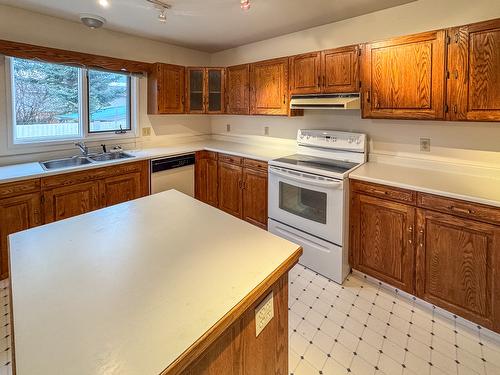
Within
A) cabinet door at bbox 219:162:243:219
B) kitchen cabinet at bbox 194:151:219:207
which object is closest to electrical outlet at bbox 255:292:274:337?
cabinet door at bbox 219:162:243:219

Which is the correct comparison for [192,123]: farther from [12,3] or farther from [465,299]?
[465,299]

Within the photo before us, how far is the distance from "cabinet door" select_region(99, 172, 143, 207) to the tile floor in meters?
1.08

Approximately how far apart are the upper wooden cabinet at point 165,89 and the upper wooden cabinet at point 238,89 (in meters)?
0.61

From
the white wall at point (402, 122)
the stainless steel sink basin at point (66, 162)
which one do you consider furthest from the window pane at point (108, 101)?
the white wall at point (402, 122)

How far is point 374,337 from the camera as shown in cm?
205

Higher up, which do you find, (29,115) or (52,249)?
(29,115)

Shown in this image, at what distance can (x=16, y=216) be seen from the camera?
2.54 metres

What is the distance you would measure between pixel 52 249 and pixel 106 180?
79.8 inches

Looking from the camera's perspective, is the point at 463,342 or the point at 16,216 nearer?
the point at 463,342

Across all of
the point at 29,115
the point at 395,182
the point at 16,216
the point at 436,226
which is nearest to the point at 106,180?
the point at 16,216

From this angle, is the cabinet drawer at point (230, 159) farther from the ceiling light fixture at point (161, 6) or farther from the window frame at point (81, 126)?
the ceiling light fixture at point (161, 6)

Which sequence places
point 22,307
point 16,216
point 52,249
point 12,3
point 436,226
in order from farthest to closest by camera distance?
point 12,3, point 16,216, point 436,226, point 52,249, point 22,307

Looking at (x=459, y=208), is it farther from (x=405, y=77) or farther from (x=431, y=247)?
(x=405, y=77)

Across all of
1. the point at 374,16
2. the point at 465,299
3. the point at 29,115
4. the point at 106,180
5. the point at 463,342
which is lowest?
the point at 463,342
